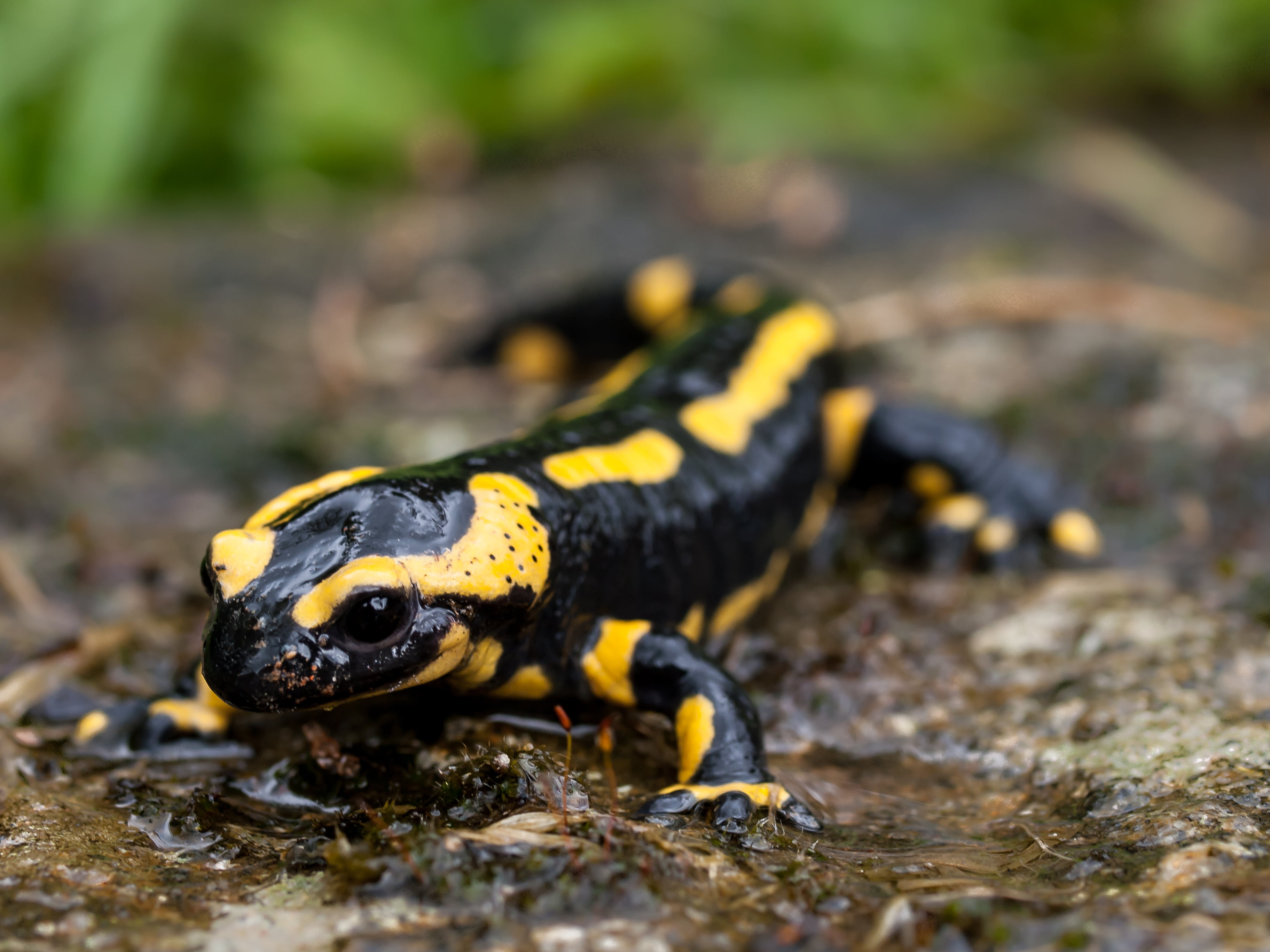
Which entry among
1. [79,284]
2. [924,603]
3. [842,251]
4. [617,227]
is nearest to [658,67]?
[617,227]

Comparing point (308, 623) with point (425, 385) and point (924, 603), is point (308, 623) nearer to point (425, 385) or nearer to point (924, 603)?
point (924, 603)

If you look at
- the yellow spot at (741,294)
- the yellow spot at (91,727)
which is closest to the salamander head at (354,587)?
the yellow spot at (91,727)


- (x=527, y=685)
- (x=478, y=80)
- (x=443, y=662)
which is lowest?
(x=527, y=685)

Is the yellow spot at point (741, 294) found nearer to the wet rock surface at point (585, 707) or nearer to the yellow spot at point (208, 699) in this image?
the wet rock surface at point (585, 707)

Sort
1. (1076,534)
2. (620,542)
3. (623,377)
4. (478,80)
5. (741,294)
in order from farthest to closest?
1. (478,80)
2. (741,294)
3. (623,377)
4. (1076,534)
5. (620,542)

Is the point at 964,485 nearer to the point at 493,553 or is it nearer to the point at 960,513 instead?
the point at 960,513

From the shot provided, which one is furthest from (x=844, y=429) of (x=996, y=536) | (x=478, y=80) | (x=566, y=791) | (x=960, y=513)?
(x=478, y=80)

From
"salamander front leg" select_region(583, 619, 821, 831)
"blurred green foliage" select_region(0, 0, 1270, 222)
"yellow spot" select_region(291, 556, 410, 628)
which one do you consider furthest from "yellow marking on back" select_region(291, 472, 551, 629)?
"blurred green foliage" select_region(0, 0, 1270, 222)
